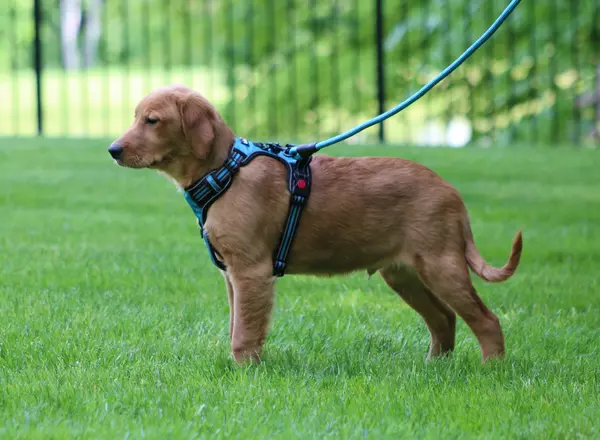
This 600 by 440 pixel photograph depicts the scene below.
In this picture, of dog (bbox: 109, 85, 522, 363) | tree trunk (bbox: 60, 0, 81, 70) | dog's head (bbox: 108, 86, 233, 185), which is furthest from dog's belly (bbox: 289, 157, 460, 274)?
tree trunk (bbox: 60, 0, 81, 70)

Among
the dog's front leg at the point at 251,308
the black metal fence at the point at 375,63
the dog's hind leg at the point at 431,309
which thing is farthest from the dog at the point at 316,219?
the black metal fence at the point at 375,63

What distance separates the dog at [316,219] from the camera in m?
4.29

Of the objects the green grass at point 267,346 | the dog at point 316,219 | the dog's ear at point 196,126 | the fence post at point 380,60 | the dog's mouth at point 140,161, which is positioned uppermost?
the fence post at point 380,60

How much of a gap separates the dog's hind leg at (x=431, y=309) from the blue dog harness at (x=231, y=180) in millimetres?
606

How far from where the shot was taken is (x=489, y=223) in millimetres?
8141

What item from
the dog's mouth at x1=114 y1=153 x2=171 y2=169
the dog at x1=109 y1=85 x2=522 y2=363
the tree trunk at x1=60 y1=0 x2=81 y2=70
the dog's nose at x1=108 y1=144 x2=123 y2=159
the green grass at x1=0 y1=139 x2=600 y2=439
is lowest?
the green grass at x1=0 y1=139 x2=600 y2=439

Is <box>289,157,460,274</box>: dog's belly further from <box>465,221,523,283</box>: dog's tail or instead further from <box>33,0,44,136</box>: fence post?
<box>33,0,44,136</box>: fence post

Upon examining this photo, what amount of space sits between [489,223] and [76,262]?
345 centimetres

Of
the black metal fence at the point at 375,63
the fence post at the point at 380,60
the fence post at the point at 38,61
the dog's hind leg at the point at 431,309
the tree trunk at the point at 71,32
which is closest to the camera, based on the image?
the dog's hind leg at the point at 431,309

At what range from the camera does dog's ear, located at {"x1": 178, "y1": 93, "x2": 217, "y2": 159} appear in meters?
4.31

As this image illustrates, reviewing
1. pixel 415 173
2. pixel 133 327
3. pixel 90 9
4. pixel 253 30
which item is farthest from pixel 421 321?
pixel 90 9

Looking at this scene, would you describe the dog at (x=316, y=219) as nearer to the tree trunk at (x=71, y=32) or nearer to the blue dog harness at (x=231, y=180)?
the blue dog harness at (x=231, y=180)

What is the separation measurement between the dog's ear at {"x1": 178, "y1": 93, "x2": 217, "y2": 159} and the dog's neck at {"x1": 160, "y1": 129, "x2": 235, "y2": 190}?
5 cm

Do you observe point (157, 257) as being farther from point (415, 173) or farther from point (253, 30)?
point (253, 30)
